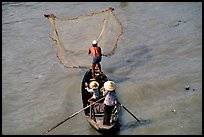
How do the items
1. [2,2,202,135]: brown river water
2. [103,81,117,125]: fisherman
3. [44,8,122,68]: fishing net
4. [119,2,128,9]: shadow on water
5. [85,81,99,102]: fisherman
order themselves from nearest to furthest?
[103,81,117,125]: fisherman < [85,81,99,102]: fisherman < [2,2,202,135]: brown river water < [44,8,122,68]: fishing net < [119,2,128,9]: shadow on water

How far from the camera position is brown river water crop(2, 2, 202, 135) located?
1115 cm

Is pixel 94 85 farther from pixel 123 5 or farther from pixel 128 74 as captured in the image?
pixel 123 5

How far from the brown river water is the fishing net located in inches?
24.5

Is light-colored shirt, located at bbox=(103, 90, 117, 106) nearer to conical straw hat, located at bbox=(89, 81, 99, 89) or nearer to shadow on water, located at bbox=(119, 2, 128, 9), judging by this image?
conical straw hat, located at bbox=(89, 81, 99, 89)

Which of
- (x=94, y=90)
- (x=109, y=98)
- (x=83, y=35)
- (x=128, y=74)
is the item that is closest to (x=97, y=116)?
(x=94, y=90)

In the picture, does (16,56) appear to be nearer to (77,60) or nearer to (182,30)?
(77,60)

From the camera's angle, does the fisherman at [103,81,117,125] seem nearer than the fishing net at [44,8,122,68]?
Yes

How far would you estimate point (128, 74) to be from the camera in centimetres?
1370

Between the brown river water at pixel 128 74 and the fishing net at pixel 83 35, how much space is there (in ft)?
2.04

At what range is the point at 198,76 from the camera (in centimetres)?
1334

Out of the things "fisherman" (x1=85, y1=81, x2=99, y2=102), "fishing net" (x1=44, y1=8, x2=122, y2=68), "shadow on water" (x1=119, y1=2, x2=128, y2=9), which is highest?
"shadow on water" (x1=119, y1=2, x2=128, y2=9)

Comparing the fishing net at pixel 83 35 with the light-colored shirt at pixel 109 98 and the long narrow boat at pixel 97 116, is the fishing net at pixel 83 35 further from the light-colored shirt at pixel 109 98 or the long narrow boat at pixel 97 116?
the light-colored shirt at pixel 109 98

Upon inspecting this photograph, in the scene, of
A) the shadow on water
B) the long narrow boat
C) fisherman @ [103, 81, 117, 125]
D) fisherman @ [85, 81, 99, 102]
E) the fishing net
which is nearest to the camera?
fisherman @ [103, 81, 117, 125]

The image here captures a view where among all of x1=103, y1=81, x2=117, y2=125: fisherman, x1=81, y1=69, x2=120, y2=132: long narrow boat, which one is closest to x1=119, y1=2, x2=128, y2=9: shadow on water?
x1=81, y1=69, x2=120, y2=132: long narrow boat
